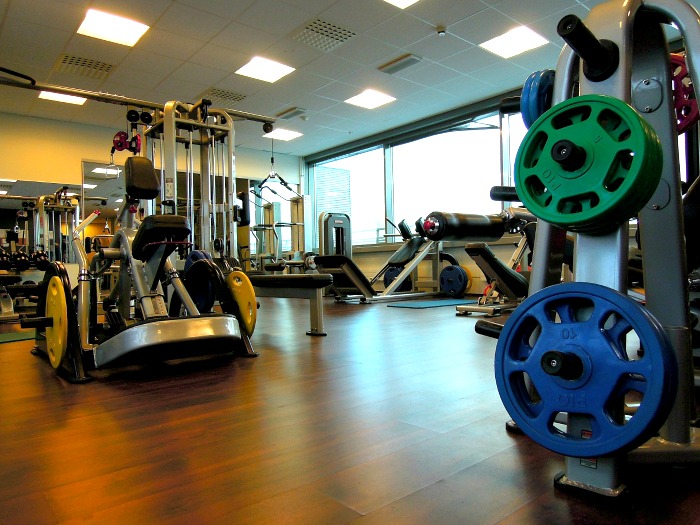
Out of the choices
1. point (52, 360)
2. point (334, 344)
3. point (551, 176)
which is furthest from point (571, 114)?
point (52, 360)

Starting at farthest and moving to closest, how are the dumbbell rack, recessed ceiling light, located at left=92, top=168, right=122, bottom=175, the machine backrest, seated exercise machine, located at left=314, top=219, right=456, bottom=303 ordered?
recessed ceiling light, located at left=92, top=168, right=122, bottom=175 → seated exercise machine, located at left=314, top=219, right=456, bottom=303 → the machine backrest → the dumbbell rack

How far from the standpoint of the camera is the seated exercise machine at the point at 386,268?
20.4 ft

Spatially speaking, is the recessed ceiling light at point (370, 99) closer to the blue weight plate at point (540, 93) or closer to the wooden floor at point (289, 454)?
the wooden floor at point (289, 454)

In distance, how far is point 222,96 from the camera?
678 centimetres

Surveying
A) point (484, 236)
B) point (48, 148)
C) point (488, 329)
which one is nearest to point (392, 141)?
point (484, 236)

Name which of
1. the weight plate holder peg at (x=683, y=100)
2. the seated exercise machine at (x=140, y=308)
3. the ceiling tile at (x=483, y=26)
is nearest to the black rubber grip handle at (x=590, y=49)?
the weight plate holder peg at (x=683, y=100)

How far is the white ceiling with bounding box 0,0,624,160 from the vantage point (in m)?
4.57

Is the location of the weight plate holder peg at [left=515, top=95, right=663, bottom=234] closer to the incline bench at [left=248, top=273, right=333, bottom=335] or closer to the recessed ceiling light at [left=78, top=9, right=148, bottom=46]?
the incline bench at [left=248, top=273, right=333, bottom=335]

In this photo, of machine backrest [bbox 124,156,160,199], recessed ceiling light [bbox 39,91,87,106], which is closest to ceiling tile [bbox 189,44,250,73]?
recessed ceiling light [bbox 39,91,87,106]

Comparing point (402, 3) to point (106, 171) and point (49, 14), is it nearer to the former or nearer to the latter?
point (49, 14)

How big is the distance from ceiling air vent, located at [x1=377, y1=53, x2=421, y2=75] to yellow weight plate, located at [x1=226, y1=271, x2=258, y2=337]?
12.6 ft

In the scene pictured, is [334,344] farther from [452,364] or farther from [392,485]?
[392,485]

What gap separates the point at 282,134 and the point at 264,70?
2557 millimetres

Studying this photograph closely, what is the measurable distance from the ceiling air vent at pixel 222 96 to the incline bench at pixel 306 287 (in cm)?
391
